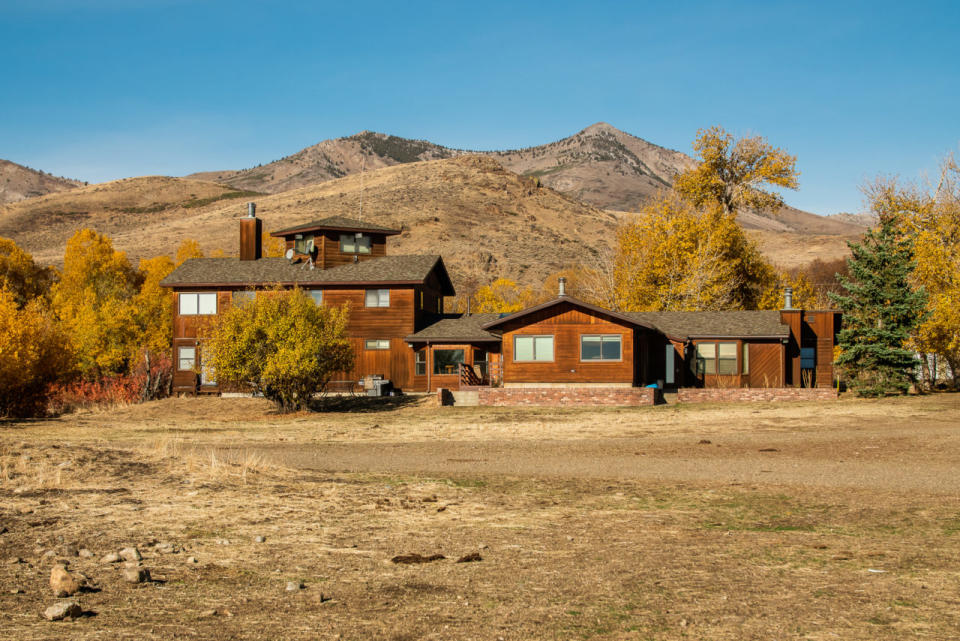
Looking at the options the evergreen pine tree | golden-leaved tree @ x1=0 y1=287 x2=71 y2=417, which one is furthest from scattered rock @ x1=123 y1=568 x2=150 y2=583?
the evergreen pine tree

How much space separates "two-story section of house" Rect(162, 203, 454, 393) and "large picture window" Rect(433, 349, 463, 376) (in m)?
1.52

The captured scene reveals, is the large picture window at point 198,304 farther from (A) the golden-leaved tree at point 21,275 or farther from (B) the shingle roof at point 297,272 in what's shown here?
(A) the golden-leaved tree at point 21,275

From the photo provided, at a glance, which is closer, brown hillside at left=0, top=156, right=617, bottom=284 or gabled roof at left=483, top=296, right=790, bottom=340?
gabled roof at left=483, top=296, right=790, bottom=340

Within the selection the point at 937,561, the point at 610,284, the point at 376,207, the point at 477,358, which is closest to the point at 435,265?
the point at 477,358

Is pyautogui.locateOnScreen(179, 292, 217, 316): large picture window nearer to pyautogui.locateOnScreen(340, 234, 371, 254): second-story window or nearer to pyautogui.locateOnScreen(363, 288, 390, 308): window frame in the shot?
pyautogui.locateOnScreen(340, 234, 371, 254): second-story window

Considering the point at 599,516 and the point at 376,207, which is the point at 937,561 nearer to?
the point at 599,516

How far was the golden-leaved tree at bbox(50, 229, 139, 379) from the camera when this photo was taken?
47.0 m

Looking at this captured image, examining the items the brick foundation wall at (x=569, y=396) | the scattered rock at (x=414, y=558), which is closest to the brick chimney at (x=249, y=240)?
the brick foundation wall at (x=569, y=396)

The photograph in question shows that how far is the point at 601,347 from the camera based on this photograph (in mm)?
38719

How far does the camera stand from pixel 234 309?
35.3 metres

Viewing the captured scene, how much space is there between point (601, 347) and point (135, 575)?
31.3 metres

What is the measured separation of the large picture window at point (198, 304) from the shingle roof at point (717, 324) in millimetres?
23006

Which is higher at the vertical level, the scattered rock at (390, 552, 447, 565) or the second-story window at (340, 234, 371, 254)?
the second-story window at (340, 234, 371, 254)

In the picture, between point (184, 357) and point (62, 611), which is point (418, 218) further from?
point (62, 611)
